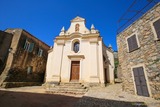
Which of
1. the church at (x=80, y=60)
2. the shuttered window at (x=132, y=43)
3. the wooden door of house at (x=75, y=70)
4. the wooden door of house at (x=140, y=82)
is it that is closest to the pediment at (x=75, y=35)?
the church at (x=80, y=60)

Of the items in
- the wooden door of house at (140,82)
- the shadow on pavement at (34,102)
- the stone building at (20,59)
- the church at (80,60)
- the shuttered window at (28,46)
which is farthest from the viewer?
the shuttered window at (28,46)

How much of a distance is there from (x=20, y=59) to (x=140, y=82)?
15255 millimetres

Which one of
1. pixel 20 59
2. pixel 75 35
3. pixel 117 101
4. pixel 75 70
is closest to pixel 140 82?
pixel 117 101

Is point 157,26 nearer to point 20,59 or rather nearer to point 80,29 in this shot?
point 80,29

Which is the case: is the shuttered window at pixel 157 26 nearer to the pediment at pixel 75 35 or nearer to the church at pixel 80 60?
the church at pixel 80 60

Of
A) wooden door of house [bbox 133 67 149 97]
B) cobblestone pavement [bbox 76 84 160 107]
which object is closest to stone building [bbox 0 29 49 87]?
cobblestone pavement [bbox 76 84 160 107]

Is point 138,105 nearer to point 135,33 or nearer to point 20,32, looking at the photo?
point 135,33

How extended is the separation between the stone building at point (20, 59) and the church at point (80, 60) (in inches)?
175

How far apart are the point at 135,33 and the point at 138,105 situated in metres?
5.16

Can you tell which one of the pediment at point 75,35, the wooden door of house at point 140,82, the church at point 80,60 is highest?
the pediment at point 75,35

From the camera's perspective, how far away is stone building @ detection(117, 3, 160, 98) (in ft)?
17.9

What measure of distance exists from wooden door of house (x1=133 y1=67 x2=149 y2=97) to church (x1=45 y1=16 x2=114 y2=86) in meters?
4.33

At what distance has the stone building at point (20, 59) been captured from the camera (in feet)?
40.8

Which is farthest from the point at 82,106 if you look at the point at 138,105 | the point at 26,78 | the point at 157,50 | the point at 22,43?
the point at 22,43
